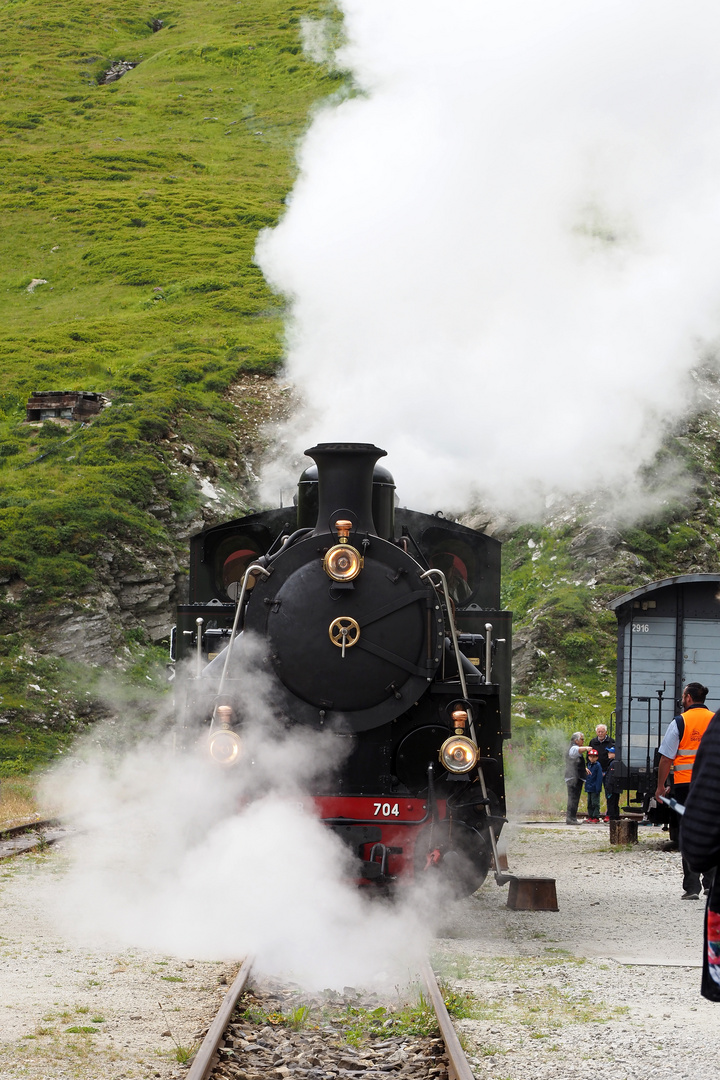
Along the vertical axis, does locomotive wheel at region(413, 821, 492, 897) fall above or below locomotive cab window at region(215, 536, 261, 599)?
below

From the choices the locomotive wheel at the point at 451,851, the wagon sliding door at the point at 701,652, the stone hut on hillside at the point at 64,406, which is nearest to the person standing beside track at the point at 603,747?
the wagon sliding door at the point at 701,652

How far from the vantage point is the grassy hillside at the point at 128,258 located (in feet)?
82.8

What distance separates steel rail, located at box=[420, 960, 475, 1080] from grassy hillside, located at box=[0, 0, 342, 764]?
15912 mm

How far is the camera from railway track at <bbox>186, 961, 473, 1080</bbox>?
4531 millimetres

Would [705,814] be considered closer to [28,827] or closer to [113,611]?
[28,827]

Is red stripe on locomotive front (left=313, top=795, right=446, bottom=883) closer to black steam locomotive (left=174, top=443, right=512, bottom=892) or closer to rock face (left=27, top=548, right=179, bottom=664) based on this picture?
black steam locomotive (left=174, top=443, right=512, bottom=892)

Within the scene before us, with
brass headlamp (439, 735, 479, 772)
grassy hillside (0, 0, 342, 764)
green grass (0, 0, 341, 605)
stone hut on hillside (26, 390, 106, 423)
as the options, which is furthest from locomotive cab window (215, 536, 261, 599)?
stone hut on hillside (26, 390, 106, 423)

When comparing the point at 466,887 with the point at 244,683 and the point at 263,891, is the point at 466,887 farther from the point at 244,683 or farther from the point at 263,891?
the point at 244,683

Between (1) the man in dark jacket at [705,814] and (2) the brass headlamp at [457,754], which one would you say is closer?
(1) the man in dark jacket at [705,814]

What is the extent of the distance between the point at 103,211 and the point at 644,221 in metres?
36.8

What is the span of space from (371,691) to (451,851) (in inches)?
41.7

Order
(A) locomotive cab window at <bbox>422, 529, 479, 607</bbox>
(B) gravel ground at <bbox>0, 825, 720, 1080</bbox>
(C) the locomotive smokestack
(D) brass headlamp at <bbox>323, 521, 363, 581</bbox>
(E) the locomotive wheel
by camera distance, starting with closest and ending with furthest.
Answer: (B) gravel ground at <bbox>0, 825, 720, 1080</bbox> < (E) the locomotive wheel < (D) brass headlamp at <bbox>323, 521, 363, 581</bbox> < (C) the locomotive smokestack < (A) locomotive cab window at <bbox>422, 529, 479, 607</bbox>

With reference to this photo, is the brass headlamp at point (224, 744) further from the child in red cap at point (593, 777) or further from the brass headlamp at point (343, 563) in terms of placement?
the child in red cap at point (593, 777)

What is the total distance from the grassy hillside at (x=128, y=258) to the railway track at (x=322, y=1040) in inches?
621
